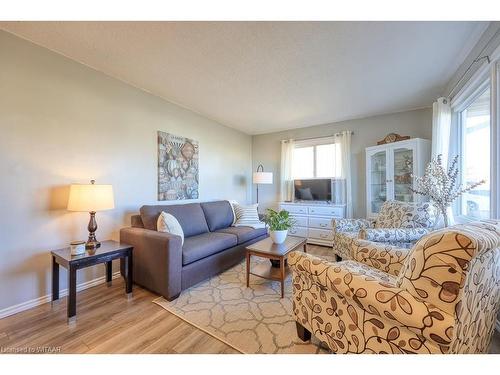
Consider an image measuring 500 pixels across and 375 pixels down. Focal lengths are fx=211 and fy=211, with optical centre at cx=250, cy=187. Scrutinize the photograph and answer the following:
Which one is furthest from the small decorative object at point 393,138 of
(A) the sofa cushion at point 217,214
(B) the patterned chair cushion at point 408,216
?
(A) the sofa cushion at point 217,214

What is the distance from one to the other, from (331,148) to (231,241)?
2717 millimetres

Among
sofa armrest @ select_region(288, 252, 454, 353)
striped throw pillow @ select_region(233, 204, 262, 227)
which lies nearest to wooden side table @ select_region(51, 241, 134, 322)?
sofa armrest @ select_region(288, 252, 454, 353)

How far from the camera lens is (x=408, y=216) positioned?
94.4 inches

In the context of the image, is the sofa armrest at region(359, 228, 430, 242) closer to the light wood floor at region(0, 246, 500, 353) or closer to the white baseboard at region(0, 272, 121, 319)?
the light wood floor at region(0, 246, 500, 353)

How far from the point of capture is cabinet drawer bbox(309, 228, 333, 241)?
3.69m

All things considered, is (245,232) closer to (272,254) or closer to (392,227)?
(272,254)

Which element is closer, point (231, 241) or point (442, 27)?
point (442, 27)

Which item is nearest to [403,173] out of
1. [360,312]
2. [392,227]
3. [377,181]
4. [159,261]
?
[377,181]

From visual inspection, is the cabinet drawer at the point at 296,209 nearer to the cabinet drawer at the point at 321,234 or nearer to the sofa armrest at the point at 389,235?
the cabinet drawer at the point at 321,234

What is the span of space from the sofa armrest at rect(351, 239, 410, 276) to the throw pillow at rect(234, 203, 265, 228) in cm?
177

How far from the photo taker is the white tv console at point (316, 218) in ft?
12.2

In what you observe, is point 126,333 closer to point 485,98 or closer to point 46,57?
point 46,57

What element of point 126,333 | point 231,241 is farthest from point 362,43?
point 126,333

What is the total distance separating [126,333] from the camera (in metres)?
1.53
